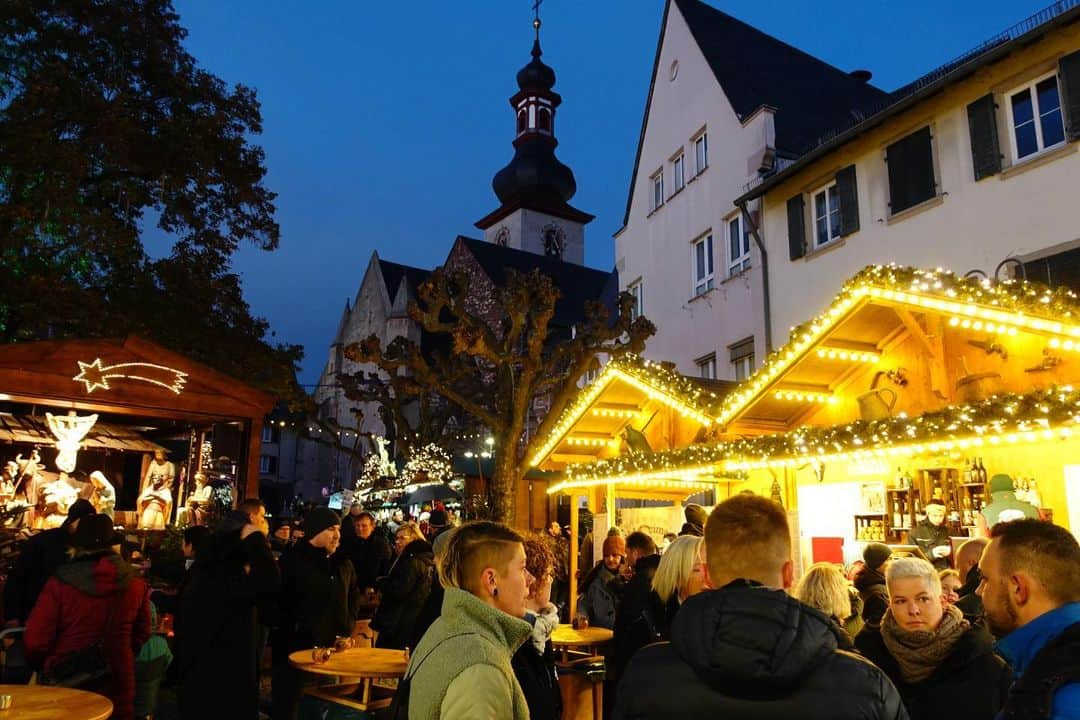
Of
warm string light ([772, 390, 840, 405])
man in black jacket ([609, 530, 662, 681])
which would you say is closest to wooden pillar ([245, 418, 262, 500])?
warm string light ([772, 390, 840, 405])

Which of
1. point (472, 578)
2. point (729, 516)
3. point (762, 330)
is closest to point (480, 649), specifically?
point (472, 578)

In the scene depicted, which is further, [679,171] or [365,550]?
[679,171]

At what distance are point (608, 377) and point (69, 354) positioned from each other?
7647 mm

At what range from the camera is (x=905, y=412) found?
8.70 m

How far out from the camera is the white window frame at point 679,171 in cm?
2111

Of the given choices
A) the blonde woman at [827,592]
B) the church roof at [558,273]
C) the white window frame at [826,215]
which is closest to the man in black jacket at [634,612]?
the blonde woman at [827,592]

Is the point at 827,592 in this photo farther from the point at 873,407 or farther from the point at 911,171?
the point at 911,171

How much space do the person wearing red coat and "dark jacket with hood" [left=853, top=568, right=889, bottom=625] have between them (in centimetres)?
461

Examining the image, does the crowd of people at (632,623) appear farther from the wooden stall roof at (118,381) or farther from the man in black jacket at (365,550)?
the wooden stall roof at (118,381)

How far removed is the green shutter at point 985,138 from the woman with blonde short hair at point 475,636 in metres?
12.3

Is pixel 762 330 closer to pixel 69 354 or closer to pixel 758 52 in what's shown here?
pixel 758 52

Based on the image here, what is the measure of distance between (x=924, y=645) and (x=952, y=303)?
442cm

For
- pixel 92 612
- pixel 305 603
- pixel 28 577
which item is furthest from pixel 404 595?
pixel 28 577

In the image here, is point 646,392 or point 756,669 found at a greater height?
point 646,392
